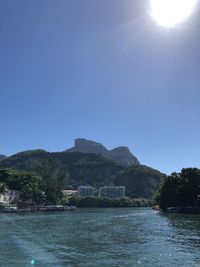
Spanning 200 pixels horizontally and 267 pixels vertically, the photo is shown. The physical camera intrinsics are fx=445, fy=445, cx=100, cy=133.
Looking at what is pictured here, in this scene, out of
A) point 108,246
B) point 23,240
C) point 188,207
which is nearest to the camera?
point 108,246

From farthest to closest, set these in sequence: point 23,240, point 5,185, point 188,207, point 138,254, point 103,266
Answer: point 5,185, point 188,207, point 23,240, point 138,254, point 103,266

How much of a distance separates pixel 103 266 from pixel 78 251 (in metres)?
9.27

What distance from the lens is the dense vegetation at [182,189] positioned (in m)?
154

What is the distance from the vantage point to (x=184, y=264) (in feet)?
122

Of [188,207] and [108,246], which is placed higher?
[188,207]

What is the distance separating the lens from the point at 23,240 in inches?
2109

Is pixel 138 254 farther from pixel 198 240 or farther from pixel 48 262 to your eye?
pixel 198 240

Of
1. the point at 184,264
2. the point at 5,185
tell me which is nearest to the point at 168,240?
the point at 184,264

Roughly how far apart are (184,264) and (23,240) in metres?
23.2

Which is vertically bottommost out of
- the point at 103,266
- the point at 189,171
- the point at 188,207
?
the point at 103,266

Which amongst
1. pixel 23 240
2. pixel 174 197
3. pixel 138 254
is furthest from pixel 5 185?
pixel 138 254

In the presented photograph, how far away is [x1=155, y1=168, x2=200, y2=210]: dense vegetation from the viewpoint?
504ft

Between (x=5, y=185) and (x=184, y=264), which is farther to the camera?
(x=5, y=185)

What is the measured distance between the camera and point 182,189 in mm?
155500
